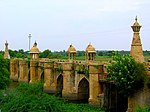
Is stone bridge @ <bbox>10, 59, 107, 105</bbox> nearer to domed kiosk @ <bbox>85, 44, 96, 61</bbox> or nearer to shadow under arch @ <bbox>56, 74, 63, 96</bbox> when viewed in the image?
shadow under arch @ <bbox>56, 74, 63, 96</bbox>

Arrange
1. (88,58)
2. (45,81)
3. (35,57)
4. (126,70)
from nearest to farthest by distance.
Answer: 1. (126,70)
2. (88,58)
3. (45,81)
4. (35,57)

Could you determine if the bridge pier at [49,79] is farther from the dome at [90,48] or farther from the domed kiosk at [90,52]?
the dome at [90,48]

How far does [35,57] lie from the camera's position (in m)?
55.6

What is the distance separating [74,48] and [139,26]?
21.1 meters

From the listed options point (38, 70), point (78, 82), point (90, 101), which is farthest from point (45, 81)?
point (90, 101)

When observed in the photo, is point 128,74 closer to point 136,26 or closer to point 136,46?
point 136,46

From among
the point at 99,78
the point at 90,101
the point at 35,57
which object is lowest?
the point at 90,101

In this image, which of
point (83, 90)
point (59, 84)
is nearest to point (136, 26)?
point (83, 90)

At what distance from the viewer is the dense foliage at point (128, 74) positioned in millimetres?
25812

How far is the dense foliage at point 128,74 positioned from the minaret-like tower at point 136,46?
0.75m

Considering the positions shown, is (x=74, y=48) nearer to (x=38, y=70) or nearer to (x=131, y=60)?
(x=38, y=70)

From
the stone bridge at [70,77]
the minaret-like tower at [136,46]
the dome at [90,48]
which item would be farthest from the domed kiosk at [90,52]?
the minaret-like tower at [136,46]

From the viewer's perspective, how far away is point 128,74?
25688 millimetres

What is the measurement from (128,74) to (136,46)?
291 cm
